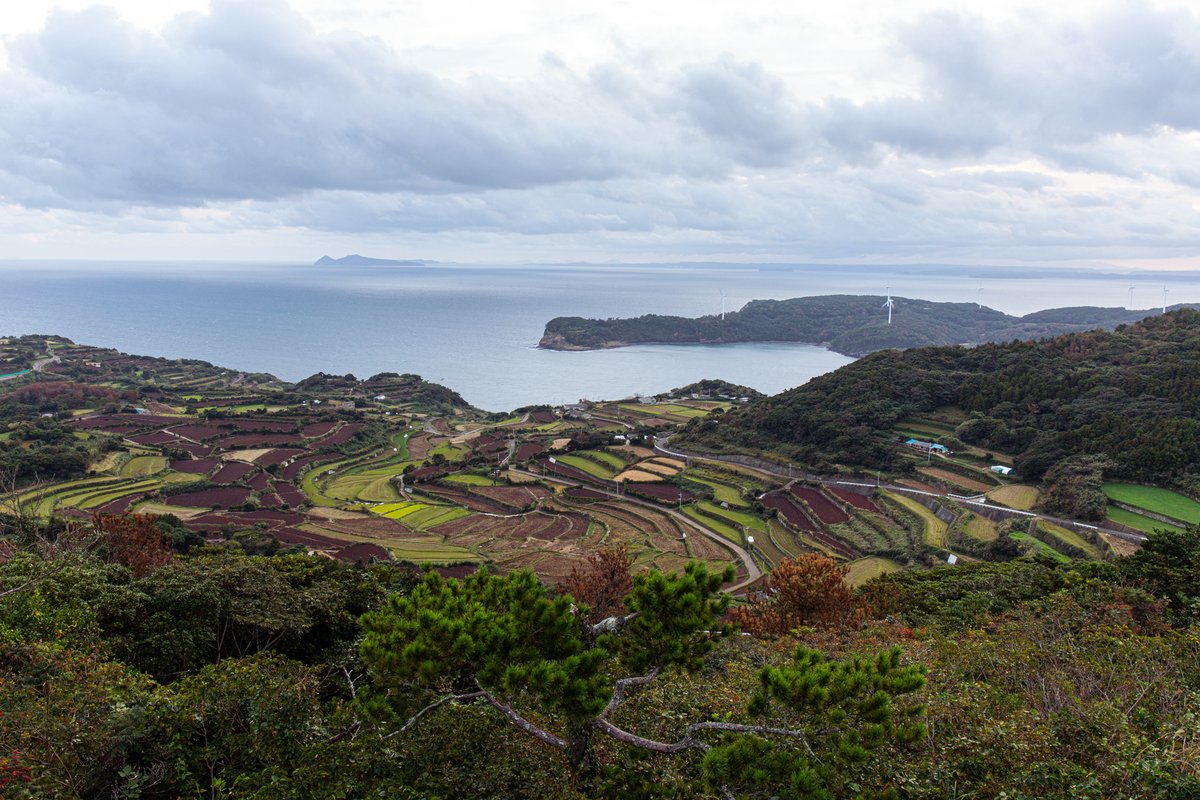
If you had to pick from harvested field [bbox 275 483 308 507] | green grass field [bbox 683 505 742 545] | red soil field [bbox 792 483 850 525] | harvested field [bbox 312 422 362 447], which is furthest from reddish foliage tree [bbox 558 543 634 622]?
harvested field [bbox 312 422 362 447]

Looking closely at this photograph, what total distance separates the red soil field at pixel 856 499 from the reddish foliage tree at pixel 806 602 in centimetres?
1852

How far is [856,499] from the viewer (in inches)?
1453

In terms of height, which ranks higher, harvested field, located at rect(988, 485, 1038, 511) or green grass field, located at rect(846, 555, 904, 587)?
harvested field, located at rect(988, 485, 1038, 511)

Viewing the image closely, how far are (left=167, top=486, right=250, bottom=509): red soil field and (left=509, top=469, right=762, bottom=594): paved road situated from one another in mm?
17022

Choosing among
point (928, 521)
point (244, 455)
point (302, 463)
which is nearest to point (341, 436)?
point (302, 463)

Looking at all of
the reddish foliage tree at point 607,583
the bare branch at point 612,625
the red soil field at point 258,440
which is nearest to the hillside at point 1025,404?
the reddish foliage tree at point 607,583

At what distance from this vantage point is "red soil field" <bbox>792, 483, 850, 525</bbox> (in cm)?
3438

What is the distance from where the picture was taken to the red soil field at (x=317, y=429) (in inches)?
2135

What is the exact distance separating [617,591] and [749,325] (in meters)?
132

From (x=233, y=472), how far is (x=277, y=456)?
4.55 m

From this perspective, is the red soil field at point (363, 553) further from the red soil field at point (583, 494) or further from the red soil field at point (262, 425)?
the red soil field at point (262, 425)

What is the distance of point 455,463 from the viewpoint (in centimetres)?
4784

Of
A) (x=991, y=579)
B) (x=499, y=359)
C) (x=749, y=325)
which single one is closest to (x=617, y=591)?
(x=991, y=579)

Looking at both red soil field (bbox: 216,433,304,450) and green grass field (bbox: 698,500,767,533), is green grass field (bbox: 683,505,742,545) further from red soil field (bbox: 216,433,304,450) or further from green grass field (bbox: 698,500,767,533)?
red soil field (bbox: 216,433,304,450)
